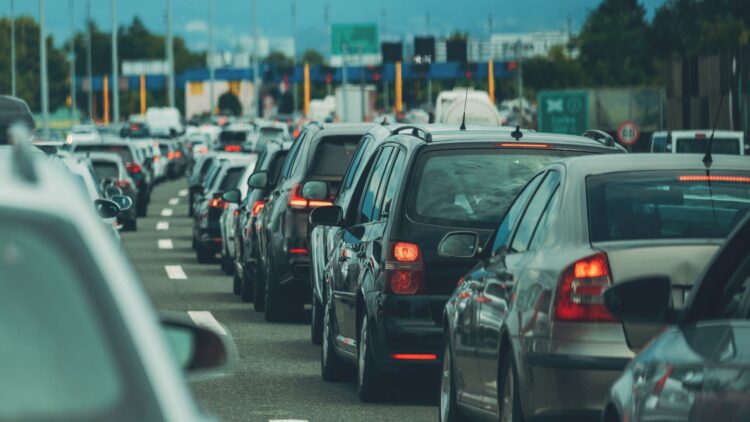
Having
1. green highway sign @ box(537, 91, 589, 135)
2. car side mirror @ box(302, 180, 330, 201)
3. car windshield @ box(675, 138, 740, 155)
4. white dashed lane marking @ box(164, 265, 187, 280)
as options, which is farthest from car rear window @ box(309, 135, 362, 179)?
green highway sign @ box(537, 91, 589, 135)

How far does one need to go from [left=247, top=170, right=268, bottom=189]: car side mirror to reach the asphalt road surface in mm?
1182

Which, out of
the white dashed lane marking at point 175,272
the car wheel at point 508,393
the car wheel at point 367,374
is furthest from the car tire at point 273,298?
the car wheel at point 508,393

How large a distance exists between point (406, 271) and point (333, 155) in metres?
5.88

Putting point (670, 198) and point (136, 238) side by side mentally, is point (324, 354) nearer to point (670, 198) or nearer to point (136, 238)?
point (670, 198)

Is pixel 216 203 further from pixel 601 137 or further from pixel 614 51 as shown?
pixel 614 51

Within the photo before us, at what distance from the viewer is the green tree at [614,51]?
103062mm

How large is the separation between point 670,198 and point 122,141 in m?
36.7

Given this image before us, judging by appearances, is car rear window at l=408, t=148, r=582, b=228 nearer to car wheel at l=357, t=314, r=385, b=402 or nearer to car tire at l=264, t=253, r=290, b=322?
car wheel at l=357, t=314, r=385, b=402

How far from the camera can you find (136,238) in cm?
3369

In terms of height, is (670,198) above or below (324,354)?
above

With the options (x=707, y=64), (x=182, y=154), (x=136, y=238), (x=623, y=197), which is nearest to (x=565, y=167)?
(x=623, y=197)

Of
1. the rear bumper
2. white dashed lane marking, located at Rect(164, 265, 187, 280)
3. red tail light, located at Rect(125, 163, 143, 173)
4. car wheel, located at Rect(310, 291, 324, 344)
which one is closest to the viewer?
the rear bumper

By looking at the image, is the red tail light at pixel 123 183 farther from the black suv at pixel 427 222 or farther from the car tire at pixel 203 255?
the black suv at pixel 427 222

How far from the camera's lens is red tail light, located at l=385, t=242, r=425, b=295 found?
10578 millimetres
